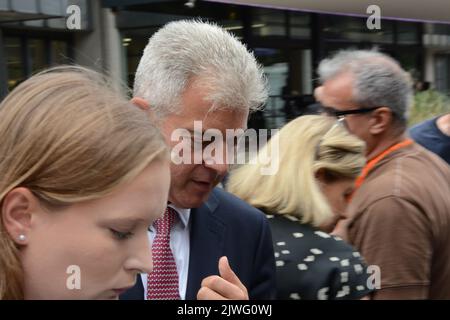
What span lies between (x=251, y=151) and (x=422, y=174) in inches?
26.0

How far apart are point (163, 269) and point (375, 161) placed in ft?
4.28

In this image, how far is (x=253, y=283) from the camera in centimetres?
177

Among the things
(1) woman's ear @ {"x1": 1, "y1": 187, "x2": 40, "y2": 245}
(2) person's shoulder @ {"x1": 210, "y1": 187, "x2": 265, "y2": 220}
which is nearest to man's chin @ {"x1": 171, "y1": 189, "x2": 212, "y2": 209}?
(2) person's shoulder @ {"x1": 210, "y1": 187, "x2": 265, "y2": 220}

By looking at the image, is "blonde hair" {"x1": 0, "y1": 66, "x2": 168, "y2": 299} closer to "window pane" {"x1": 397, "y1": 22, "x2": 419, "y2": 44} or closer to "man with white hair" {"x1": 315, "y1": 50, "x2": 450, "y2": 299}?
"man with white hair" {"x1": 315, "y1": 50, "x2": 450, "y2": 299}

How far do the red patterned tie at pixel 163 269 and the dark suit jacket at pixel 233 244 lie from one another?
5 cm

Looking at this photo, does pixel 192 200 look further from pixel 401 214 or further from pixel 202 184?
pixel 401 214

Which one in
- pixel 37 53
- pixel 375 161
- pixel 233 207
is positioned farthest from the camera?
pixel 37 53

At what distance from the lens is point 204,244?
170 cm

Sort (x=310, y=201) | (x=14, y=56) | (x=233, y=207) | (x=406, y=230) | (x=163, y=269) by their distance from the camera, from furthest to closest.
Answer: (x=14, y=56), (x=406, y=230), (x=310, y=201), (x=233, y=207), (x=163, y=269)

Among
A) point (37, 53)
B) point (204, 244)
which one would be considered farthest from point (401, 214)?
point (37, 53)

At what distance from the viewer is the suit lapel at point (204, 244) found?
1.64 meters

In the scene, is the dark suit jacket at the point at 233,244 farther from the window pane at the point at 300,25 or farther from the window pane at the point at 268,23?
the window pane at the point at 300,25

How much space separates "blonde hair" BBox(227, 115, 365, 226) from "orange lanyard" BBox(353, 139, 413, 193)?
0.06 metres

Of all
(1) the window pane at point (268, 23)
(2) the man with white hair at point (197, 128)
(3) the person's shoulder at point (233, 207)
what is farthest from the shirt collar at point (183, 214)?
(1) the window pane at point (268, 23)
